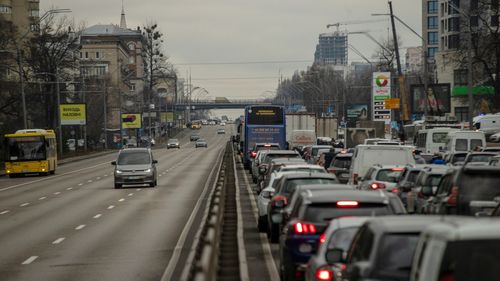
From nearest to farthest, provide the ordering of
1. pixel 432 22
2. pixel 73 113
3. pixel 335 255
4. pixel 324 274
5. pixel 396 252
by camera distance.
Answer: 1. pixel 396 252
2. pixel 335 255
3. pixel 324 274
4. pixel 73 113
5. pixel 432 22

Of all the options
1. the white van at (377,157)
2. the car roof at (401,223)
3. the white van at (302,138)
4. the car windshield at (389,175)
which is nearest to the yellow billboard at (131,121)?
the white van at (302,138)

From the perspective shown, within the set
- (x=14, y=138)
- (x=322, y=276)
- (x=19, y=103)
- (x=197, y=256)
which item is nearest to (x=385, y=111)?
(x=14, y=138)

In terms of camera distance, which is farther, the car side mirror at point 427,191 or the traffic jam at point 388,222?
the car side mirror at point 427,191

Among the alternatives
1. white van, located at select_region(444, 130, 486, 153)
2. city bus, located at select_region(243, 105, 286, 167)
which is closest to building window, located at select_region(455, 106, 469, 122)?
city bus, located at select_region(243, 105, 286, 167)

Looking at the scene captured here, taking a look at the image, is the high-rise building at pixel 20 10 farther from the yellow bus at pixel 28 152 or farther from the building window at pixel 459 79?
the yellow bus at pixel 28 152

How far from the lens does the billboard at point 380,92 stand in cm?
6556

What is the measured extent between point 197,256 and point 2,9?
136646 mm

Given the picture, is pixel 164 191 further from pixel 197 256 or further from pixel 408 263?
pixel 408 263

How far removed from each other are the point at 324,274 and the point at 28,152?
56.0m

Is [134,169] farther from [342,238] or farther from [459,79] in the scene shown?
[459,79]

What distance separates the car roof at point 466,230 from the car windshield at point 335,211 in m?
5.92

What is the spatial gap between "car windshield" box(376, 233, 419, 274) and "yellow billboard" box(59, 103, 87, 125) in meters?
94.5

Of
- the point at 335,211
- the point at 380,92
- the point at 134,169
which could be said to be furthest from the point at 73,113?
the point at 335,211

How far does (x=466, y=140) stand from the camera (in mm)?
47875
